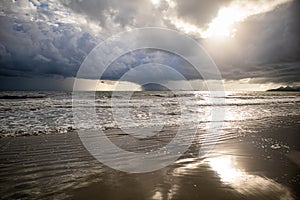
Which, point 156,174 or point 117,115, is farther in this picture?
point 117,115

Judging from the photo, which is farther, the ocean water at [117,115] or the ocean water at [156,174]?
the ocean water at [117,115]

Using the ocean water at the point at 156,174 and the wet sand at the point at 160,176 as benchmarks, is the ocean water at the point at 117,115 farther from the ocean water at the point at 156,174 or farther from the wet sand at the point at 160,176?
the wet sand at the point at 160,176

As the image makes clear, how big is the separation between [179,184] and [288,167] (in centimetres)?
325

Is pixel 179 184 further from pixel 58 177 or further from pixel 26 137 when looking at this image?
pixel 26 137

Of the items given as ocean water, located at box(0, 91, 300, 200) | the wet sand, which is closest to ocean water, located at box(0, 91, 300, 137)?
ocean water, located at box(0, 91, 300, 200)

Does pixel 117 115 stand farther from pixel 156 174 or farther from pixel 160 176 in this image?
pixel 160 176

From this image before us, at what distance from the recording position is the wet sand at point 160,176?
3.92 m

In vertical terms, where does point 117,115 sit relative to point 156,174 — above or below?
above

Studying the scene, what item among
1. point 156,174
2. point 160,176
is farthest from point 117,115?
point 160,176

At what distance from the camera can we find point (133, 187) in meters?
4.22

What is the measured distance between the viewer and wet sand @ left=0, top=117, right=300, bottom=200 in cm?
392

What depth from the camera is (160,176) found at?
4.80m

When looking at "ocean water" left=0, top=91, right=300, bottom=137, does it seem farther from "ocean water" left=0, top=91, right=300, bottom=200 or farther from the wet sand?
the wet sand

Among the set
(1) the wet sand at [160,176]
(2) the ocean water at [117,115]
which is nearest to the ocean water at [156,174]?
(1) the wet sand at [160,176]
